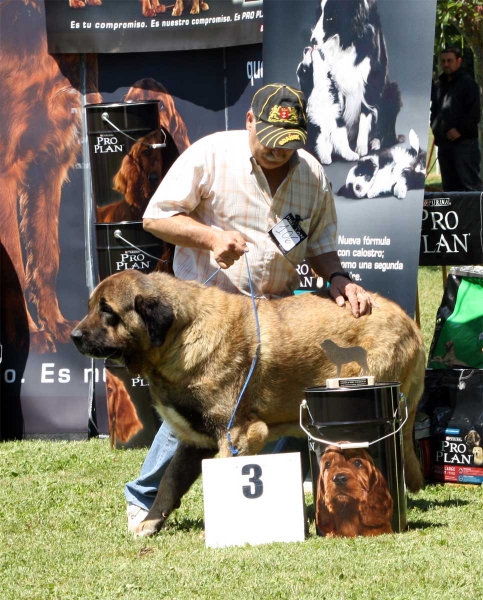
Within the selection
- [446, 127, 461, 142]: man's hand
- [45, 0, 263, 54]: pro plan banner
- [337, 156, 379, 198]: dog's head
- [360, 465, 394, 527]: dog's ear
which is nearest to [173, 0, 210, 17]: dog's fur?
[45, 0, 263, 54]: pro plan banner

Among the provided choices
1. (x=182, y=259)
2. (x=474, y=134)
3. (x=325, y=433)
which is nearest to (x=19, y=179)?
(x=182, y=259)

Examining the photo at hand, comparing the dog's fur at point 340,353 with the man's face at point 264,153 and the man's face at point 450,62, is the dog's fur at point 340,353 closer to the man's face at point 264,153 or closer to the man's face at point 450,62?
the man's face at point 264,153

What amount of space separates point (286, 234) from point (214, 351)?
2.61ft

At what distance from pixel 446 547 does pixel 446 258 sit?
3.10 m

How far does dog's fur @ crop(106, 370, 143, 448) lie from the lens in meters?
7.92

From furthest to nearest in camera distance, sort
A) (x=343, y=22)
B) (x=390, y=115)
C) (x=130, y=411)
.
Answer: (x=130, y=411) → (x=343, y=22) → (x=390, y=115)

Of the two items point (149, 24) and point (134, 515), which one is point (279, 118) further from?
point (149, 24)

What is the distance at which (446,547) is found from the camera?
461 centimetres

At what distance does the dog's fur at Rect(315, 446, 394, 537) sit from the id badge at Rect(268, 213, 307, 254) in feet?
3.84

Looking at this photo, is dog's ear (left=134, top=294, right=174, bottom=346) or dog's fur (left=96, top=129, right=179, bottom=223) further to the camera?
dog's fur (left=96, top=129, right=179, bottom=223)

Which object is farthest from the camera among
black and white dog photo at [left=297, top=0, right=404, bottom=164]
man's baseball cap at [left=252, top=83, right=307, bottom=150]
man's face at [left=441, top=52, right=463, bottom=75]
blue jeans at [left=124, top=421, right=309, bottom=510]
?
man's face at [left=441, top=52, right=463, bottom=75]

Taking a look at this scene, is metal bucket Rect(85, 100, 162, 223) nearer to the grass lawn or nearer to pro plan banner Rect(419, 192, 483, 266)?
pro plan banner Rect(419, 192, 483, 266)

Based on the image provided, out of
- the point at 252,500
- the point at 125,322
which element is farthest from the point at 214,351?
the point at 252,500

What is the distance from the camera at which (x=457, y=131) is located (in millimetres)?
14156
